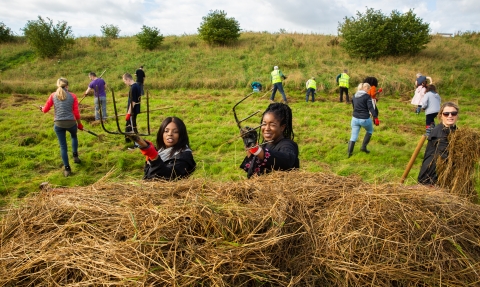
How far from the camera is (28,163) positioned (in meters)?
6.54

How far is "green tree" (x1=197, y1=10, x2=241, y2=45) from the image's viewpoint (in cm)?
2464

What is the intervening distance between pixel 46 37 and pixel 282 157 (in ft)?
86.6

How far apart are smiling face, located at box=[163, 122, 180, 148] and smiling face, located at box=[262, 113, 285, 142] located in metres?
0.94

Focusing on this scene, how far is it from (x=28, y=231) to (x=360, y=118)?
6.51 m

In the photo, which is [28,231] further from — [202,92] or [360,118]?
[202,92]

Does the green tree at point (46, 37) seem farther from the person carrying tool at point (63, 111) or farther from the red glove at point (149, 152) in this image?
the red glove at point (149, 152)

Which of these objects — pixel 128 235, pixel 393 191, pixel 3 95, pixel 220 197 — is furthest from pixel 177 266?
pixel 3 95

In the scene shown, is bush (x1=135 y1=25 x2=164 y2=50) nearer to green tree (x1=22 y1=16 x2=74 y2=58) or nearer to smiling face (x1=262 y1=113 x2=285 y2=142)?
green tree (x1=22 y1=16 x2=74 y2=58)

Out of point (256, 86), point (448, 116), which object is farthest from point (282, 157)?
point (256, 86)

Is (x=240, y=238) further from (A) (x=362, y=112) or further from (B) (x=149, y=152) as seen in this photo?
(A) (x=362, y=112)

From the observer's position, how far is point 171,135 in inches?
127

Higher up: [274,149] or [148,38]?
[148,38]

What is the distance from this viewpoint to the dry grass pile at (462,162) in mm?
3410

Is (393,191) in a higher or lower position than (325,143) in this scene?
higher
